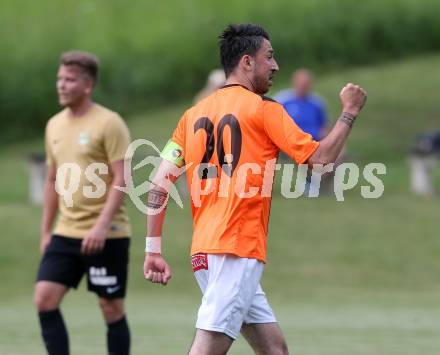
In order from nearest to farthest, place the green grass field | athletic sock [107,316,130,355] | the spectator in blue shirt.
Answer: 1. athletic sock [107,316,130,355]
2. the green grass field
3. the spectator in blue shirt

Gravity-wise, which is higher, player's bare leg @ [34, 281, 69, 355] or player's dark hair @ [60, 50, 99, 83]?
player's dark hair @ [60, 50, 99, 83]

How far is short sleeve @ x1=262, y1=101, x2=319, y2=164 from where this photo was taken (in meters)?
6.65

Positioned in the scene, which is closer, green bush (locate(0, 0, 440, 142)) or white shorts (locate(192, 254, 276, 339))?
white shorts (locate(192, 254, 276, 339))

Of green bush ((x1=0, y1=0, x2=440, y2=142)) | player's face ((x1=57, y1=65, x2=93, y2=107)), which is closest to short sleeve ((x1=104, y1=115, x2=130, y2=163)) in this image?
player's face ((x1=57, y1=65, x2=93, y2=107))

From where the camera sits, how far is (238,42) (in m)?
6.89

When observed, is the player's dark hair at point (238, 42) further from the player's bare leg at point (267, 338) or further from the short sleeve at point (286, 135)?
the player's bare leg at point (267, 338)

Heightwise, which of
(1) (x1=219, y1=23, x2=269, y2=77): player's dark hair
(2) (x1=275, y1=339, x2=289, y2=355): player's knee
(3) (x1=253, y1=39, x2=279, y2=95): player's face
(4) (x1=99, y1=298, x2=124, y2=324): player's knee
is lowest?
(4) (x1=99, y1=298, x2=124, y2=324): player's knee

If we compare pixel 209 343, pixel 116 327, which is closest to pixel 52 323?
pixel 116 327

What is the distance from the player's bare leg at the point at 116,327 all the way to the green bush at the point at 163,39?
67.2ft

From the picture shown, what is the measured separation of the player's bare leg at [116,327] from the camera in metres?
9.57

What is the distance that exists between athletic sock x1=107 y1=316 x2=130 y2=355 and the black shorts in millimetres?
210

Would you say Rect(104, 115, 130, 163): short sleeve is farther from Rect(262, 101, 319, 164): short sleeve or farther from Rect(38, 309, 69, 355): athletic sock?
Rect(262, 101, 319, 164): short sleeve

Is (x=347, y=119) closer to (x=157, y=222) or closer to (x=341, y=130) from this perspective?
(x=341, y=130)

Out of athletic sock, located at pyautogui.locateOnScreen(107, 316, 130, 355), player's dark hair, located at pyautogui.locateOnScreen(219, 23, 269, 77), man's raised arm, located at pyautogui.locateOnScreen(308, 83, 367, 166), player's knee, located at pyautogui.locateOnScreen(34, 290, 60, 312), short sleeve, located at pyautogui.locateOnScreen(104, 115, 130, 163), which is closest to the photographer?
man's raised arm, located at pyautogui.locateOnScreen(308, 83, 367, 166)
